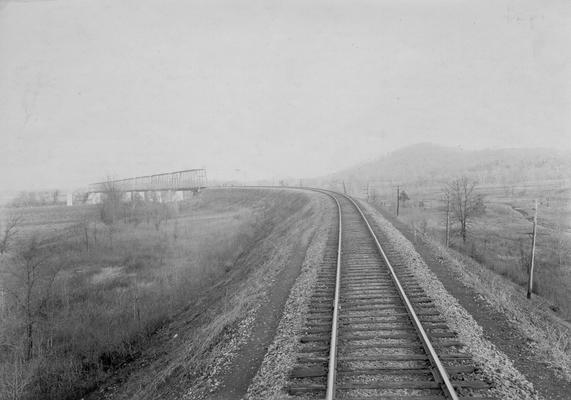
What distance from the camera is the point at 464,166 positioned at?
4916 inches

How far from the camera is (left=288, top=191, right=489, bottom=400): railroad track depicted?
15.8ft

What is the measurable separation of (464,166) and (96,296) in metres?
134

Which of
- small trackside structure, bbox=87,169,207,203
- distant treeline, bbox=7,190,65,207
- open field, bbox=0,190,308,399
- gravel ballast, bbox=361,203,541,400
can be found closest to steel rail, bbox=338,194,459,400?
gravel ballast, bbox=361,203,541,400

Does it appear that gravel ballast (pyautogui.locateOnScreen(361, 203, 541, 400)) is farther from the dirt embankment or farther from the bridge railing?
the bridge railing

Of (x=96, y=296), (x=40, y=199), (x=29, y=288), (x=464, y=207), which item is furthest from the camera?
(x=40, y=199)

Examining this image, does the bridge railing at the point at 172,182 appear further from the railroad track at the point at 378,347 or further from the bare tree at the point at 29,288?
the railroad track at the point at 378,347

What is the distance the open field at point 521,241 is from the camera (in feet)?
55.8

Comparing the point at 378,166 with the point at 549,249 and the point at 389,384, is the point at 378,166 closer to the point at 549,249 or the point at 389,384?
the point at 549,249

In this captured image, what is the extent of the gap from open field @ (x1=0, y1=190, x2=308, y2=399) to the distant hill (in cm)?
7131

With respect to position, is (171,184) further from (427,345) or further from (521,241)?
(427,345)

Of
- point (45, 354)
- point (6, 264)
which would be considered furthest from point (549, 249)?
point (6, 264)

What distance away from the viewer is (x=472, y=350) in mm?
5793

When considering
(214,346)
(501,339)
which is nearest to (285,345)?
(214,346)

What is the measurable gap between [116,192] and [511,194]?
59650 mm
